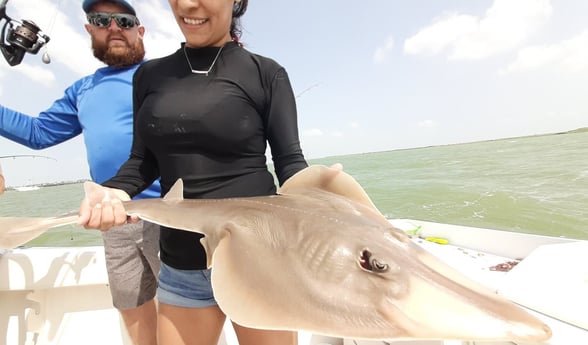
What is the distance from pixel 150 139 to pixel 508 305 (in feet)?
4.88

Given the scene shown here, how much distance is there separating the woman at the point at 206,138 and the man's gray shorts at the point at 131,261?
2.40 ft

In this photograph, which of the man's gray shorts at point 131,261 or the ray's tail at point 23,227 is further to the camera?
the man's gray shorts at point 131,261

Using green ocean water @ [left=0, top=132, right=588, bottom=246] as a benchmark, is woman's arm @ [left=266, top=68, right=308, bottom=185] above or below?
above

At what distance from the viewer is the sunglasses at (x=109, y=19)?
2465 millimetres

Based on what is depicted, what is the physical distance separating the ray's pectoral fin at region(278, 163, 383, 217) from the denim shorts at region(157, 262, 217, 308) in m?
0.55

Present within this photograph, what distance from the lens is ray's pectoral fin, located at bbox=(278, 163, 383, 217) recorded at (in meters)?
1.17

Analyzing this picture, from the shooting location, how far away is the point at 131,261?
2215 mm

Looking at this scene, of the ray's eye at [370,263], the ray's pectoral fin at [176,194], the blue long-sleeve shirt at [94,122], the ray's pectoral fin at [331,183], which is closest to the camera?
the ray's eye at [370,263]

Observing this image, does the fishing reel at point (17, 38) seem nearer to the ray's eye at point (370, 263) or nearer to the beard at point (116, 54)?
the beard at point (116, 54)

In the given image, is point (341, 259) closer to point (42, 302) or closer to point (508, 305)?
point (508, 305)

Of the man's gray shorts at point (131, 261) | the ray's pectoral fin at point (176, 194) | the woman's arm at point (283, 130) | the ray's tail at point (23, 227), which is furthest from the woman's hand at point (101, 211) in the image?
the man's gray shorts at point (131, 261)

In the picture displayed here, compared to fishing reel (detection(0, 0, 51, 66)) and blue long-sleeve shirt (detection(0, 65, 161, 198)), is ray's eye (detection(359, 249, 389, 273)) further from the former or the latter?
fishing reel (detection(0, 0, 51, 66))

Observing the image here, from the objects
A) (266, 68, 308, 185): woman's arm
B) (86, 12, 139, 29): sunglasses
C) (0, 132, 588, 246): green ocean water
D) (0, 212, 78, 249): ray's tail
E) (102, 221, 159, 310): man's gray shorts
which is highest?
(86, 12, 139, 29): sunglasses

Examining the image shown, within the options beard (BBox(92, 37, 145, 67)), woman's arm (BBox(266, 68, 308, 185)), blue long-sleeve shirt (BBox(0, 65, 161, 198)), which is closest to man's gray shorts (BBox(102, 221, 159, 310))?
blue long-sleeve shirt (BBox(0, 65, 161, 198))
